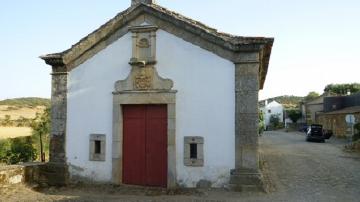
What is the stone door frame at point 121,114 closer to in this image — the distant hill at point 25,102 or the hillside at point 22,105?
the hillside at point 22,105

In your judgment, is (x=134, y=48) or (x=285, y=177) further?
(x=285, y=177)

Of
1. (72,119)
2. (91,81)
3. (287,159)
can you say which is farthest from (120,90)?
(287,159)

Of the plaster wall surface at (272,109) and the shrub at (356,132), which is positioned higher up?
the plaster wall surface at (272,109)

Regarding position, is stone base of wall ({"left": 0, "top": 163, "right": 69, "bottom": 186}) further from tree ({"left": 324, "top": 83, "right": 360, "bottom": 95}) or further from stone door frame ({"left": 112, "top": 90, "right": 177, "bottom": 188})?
tree ({"left": 324, "top": 83, "right": 360, "bottom": 95})

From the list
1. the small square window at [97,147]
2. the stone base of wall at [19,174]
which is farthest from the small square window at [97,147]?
the stone base of wall at [19,174]

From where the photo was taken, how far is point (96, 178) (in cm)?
1046

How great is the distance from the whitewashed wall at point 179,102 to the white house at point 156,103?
2 cm

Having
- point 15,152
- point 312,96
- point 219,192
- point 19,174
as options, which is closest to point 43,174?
point 19,174

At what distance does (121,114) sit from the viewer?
10.4 metres

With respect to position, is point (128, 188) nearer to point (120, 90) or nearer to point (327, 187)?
point (120, 90)

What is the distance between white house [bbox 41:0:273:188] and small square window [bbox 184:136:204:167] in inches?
1.0

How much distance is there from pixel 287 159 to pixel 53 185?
994cm

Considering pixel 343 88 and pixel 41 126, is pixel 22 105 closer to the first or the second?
pixel 343 88

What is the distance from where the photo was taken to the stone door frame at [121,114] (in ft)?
32.5
